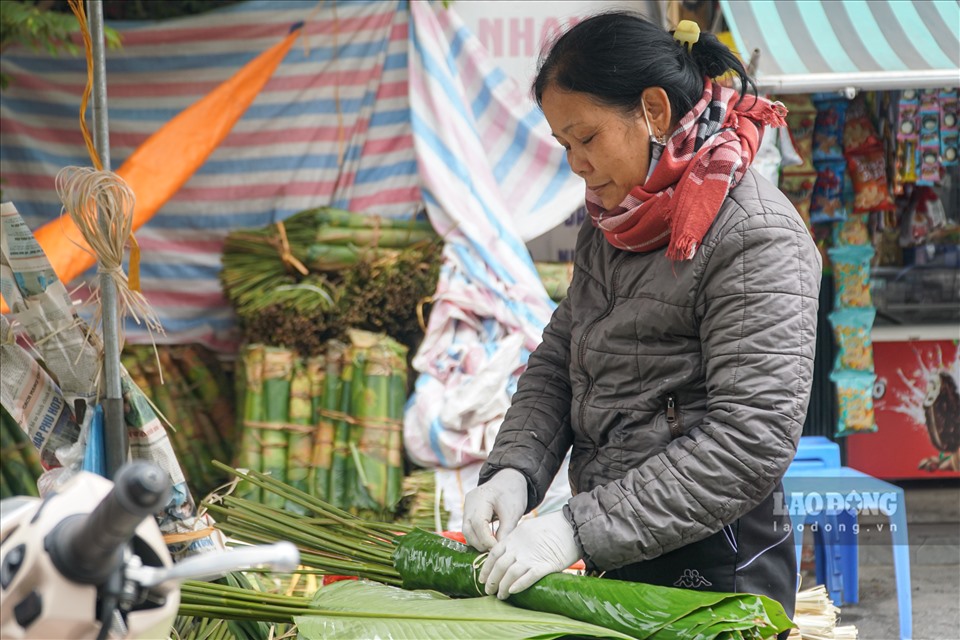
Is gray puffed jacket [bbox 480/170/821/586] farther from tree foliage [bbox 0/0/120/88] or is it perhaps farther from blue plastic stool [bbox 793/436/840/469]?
tree foliage [bbox 0/0/120/88]

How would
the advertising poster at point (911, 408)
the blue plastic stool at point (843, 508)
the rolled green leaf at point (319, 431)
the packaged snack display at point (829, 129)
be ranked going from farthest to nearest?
the advertising poster at point (911, 408)
the packaged snack display at point (829, 129)
the rolled green leaf at point (319, 431)
the blue plastic stool at point (843, 508)

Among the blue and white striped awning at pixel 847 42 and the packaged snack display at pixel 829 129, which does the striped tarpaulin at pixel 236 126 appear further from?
the packaged snack display at pixel 829 129

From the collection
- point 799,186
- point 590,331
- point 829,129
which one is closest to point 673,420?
point 590,331

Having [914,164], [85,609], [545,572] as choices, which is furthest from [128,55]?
[85,609]

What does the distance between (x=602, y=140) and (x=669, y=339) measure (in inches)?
15.1

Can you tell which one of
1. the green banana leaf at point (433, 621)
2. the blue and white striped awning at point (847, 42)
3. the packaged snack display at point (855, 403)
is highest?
the blue and white striped awning at point (847, 42)

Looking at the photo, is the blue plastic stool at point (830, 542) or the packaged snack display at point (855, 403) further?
the packaged snack display at point (855, 403)

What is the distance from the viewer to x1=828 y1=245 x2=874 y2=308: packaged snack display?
17.5 feet

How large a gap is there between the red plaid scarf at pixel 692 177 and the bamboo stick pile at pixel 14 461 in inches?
141

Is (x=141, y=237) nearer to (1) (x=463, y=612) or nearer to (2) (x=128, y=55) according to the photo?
(2) (x=128, y=55)

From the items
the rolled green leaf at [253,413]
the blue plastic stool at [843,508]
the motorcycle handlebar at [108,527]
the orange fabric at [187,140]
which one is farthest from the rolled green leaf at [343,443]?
the motorcycle handlebar at [108,527]

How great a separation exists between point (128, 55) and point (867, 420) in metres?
4.14

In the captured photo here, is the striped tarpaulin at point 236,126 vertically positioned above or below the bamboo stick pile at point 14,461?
above

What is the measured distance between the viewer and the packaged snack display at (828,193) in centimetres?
516
